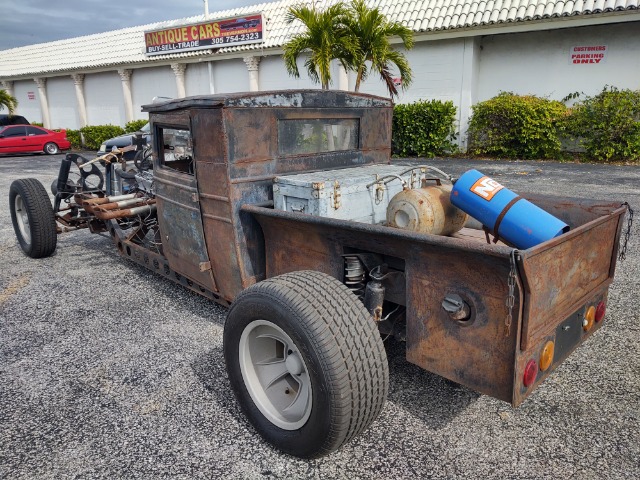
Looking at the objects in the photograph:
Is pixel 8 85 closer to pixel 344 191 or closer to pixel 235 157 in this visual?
pixel 235 157

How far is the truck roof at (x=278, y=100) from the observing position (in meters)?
3.10

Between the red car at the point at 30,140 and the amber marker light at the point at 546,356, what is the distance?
72.2 ft

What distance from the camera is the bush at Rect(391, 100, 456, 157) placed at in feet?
46.6

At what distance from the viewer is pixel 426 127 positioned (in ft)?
47.1

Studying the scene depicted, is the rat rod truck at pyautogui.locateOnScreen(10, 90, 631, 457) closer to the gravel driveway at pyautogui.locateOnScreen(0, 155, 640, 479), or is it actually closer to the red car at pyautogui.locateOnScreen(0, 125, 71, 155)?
the gravel driveway at pyautogui.locateOnScreen(0, 155, 640, 479)

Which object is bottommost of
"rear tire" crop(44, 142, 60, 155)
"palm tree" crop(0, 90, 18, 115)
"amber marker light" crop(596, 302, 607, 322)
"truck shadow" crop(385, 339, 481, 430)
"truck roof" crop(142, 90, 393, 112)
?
"truck shadow" crop(385, 339, 481, 430)

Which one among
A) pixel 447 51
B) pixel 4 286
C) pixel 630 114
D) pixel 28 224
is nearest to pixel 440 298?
pixel 4 286

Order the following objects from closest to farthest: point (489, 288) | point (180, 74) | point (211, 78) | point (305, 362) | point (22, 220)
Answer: point (489, 288) < point (305, 362) < point (22, 220) < point (211, 78) < point (180, 74)

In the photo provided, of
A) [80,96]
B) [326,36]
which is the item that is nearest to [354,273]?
[326,36]

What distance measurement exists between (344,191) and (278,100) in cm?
77

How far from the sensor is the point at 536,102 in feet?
41.9

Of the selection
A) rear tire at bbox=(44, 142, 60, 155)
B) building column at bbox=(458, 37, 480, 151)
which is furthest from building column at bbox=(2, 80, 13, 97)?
building column at bbox=(458, 37, 480, 151)

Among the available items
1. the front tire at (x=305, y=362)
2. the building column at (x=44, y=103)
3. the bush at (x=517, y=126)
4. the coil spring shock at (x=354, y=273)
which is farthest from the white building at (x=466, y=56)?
the front tire at (x=305, y=362)

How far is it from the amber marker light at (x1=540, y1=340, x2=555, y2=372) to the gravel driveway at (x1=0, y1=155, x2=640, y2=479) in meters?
0.47
